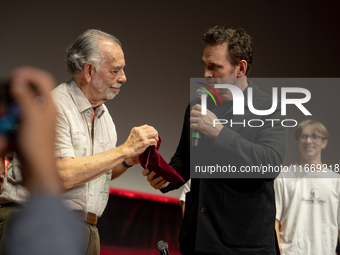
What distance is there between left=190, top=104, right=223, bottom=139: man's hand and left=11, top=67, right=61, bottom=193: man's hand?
1.14m

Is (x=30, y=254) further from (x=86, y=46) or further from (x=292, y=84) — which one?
(x=292, y=84)

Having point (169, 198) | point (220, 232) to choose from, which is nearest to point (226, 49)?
point (220, 232)

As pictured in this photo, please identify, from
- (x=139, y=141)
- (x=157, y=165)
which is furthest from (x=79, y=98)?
(x=157, y=165)

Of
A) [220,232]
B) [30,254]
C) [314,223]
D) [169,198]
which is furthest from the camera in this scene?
[169,198]

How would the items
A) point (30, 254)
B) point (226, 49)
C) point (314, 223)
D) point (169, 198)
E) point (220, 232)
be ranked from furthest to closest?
point (169, 198) < point (314, 223) < point (226, 49) < point (220, 232) < point (30, 254)

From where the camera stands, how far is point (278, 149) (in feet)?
5.36

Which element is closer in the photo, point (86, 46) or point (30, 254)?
point (30, 254)

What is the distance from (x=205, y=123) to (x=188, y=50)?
278 centimetres

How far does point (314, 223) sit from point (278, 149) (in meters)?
1.55

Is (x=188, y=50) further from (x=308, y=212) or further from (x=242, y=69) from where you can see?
(x=242, y=69)

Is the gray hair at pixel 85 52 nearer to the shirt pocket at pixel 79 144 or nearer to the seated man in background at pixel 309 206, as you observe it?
the shirt pocket at pixel 79 144

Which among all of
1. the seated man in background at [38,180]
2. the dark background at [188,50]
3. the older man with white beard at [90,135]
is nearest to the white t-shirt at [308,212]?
the dark background at [188,50]

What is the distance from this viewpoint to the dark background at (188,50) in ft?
13.7

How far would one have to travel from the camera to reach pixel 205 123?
5.56ft
